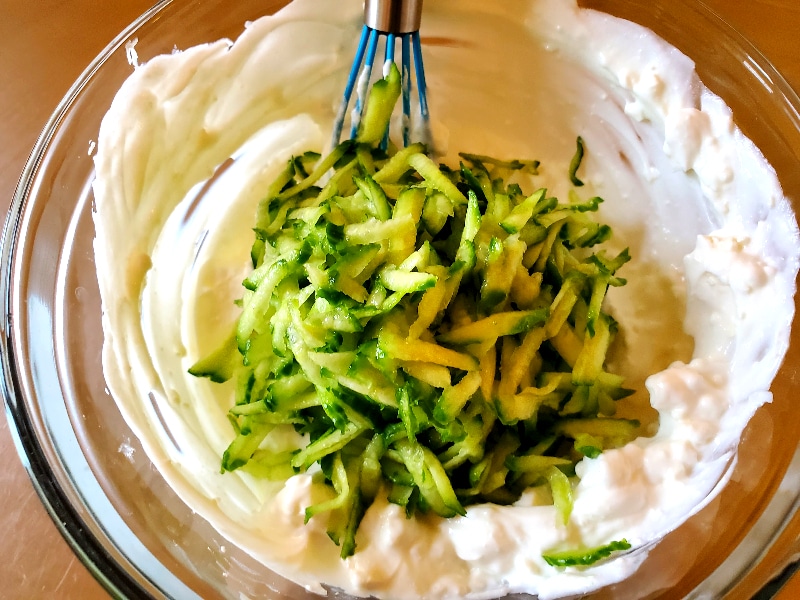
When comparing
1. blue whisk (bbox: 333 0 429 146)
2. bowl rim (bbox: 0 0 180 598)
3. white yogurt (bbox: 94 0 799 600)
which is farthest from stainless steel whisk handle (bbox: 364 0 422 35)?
bowl rim (bbox: 0 0 180 598)

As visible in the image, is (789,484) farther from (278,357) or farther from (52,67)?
(52,67)

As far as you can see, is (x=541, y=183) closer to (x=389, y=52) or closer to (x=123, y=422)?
(x=389, y=52)

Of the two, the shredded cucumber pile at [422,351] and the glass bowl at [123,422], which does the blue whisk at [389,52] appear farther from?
the glass bowl at [123,422]

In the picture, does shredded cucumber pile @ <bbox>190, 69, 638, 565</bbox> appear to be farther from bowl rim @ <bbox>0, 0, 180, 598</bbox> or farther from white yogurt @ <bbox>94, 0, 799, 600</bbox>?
bowl rim @ <bbox>0, 0, 180, 598</bbox>

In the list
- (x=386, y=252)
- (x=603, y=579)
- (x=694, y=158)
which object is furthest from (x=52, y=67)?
(x=603, y=579)

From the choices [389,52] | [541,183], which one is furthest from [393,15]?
[541,183]
